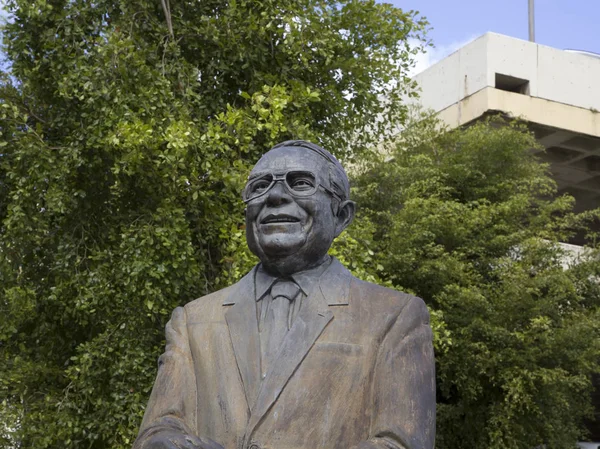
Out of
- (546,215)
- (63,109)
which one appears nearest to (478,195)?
(546,215)

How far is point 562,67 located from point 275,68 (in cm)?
1405

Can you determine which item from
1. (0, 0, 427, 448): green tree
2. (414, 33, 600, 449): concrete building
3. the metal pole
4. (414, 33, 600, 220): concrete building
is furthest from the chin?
the metal pole

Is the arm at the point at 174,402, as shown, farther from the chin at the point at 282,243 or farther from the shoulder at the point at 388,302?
the shoulder at the point at 388,302

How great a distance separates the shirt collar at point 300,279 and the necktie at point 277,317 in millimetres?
21

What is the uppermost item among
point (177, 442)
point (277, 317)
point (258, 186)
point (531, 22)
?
point (531, 22)

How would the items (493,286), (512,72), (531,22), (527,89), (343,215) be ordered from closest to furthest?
→ (343,215) < (493,286) < (512,72) < (527,89) < (531,22)

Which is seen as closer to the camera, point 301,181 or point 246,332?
point 246,332

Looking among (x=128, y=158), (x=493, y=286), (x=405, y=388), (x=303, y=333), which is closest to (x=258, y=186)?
(x=303, y=333)

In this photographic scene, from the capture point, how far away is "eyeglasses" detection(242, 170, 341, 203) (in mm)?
4074

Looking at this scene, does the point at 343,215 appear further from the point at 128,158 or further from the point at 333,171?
the point at 128,158

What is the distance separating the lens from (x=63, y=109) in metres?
11.3

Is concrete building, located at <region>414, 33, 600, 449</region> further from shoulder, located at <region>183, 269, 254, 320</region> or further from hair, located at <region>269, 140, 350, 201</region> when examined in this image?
shoulder, located at <region>183, 269, 254, 320</region>

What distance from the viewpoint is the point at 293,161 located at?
161 inches

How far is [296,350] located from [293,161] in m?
0.73
